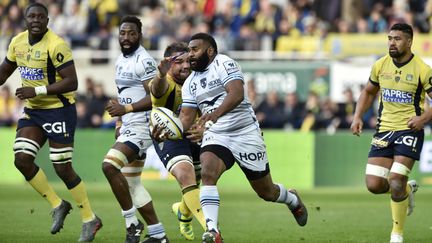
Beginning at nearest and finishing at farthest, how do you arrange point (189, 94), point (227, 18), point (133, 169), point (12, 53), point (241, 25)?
1. point (189, 94)
2. point (133, 169)
3. point (12, 53)
4. point (241, 25)
5. point (227, 18)

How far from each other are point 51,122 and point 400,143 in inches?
167

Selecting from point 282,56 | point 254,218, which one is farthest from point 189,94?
point 282,56

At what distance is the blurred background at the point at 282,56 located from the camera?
2584cm

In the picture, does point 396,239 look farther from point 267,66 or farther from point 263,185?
point 267,66

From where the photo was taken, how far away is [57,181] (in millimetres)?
26703

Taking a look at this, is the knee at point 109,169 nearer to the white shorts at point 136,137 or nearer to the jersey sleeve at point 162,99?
the white shorts at point 136,137

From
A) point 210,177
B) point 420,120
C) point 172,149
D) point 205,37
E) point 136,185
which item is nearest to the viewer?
point 210,177

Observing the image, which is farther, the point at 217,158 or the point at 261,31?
the point at 261,31

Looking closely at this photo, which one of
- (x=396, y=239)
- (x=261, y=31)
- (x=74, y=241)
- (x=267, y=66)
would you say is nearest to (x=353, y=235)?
(x=396, y=239)

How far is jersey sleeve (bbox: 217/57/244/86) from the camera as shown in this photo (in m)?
12.4

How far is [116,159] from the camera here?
13.3 m

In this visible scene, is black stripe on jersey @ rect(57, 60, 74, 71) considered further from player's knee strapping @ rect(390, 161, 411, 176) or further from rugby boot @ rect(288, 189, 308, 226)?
player's knee strapping @ rect(390, 161, 411, 176)

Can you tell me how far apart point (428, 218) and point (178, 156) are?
219 inches

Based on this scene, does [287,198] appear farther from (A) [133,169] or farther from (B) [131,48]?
(B) [131,48]
